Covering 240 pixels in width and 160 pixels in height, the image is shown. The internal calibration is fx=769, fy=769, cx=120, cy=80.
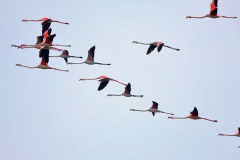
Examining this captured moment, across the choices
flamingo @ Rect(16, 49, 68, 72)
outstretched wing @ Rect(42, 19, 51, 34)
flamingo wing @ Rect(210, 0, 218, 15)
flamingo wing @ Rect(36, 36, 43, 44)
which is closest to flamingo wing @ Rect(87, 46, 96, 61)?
flamingo @ Rect(16, 49, 68, 72)

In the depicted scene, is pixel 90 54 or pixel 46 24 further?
pixel 90 54

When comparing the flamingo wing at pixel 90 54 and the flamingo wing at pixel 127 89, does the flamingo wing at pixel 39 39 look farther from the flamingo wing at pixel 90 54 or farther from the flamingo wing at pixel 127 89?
the flamingo wing at pixel 127 89

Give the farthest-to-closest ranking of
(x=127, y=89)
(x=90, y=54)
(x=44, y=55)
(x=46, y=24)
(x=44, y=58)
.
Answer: (x=127, y=89), (x=90, y=54), (x=44, y=58), (x=44, y=55), (x=46, y=24)

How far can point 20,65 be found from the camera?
60.5m

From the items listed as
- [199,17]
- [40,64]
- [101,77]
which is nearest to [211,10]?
[199,17]

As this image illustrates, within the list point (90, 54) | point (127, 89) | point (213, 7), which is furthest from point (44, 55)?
point (213, 7)

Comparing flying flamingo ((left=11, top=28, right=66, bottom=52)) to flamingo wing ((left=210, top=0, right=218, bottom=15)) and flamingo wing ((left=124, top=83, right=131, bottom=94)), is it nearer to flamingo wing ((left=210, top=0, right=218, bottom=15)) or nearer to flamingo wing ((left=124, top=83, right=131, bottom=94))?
flamingo wing ((left=124, top=83, right=131, bottom=94))

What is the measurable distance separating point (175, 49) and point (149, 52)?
3.04 metres

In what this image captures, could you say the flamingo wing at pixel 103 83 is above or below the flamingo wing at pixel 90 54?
below

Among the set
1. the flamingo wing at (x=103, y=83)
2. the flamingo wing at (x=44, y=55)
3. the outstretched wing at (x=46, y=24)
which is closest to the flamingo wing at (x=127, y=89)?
the flamingo wing at (x=103, y=83)

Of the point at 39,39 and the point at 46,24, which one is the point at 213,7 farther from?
the point at 39,39

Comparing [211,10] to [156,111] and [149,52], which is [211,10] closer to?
[149,52]

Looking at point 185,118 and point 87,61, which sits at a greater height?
point 87,61

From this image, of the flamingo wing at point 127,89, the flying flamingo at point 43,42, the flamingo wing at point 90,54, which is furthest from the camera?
the flamingo wing at point 127,89
